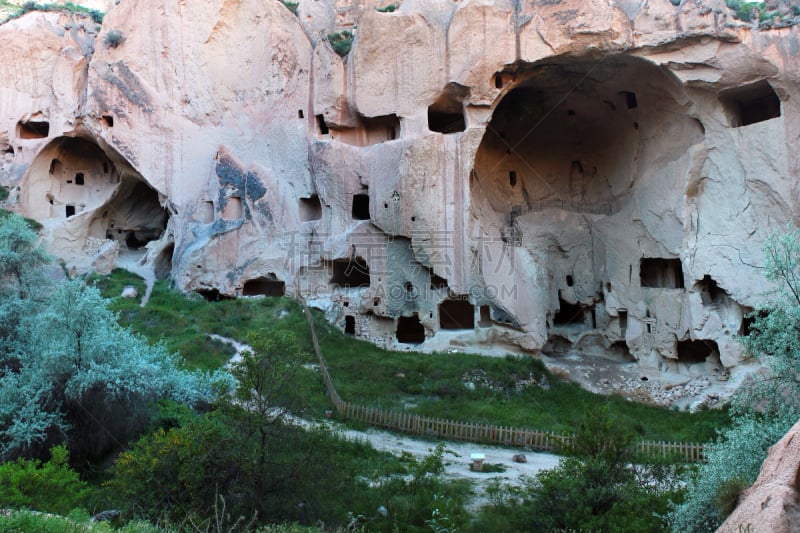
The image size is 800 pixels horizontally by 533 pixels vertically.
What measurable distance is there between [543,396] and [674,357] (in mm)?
5971

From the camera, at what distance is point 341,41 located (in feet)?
85.0

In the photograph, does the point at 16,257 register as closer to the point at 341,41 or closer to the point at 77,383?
the point at 77,383

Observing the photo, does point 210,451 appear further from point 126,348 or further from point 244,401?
point 126,348

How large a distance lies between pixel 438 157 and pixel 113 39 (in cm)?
1569

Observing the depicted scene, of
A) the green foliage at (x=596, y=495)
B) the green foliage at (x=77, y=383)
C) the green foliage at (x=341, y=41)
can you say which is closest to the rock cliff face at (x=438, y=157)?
the green foliage at (x=341, y=41)

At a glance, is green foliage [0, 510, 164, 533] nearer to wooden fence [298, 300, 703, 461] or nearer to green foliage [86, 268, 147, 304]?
wooden fence [298, 300, 703, 461]

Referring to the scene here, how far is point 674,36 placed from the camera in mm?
19641

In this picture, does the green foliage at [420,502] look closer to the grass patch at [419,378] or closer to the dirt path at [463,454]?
the dirt path at [463,454]

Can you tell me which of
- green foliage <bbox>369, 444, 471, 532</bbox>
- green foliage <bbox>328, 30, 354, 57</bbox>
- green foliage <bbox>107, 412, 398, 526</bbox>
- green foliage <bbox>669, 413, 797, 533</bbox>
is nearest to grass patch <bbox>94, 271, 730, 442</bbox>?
green foliage <bbox>369, 444, 471, 532</bbox>

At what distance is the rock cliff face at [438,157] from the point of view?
20125 millimetres

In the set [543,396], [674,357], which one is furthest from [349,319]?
[674,357]

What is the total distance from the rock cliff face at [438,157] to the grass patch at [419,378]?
5.74ft

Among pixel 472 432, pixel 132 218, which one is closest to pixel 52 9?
pixel 132 218

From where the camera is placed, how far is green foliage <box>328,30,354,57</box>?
25.1 meters
